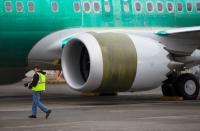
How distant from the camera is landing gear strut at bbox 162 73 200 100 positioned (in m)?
20.5

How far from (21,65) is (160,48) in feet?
15.6

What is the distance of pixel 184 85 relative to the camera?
20.6 m

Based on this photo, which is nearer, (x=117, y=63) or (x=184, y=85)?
(x=117, y=63)

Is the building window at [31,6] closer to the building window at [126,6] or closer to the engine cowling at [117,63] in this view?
the engine cowling at [117,63]

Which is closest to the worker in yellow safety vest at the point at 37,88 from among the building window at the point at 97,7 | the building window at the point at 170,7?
the building window at the point at 97,7

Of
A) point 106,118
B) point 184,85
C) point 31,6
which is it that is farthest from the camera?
point 184,85

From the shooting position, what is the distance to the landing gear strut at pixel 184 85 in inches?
808

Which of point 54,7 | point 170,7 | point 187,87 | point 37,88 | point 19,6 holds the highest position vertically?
point 19,6

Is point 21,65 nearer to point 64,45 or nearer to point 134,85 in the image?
point 64,45

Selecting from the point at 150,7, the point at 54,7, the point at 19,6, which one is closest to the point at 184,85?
the point at 150,7

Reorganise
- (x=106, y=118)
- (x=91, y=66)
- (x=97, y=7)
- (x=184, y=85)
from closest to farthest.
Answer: (x=106, y=118)
(x=91, y=66)
(x=184, y=85)
(x=97, y=7)

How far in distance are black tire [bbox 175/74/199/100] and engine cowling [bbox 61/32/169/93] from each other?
7.28 feet

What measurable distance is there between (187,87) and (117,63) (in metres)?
3.92

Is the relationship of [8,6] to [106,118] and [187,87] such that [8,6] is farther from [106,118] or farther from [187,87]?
[106,118]
